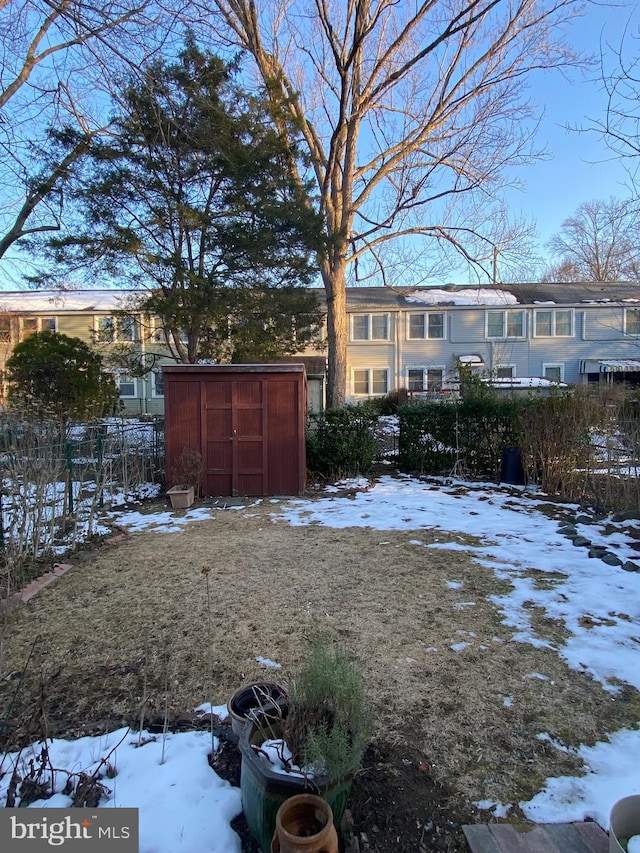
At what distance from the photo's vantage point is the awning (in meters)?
19.5

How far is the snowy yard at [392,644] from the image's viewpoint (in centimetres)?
193

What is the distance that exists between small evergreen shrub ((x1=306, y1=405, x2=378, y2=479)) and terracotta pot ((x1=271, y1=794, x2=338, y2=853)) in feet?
25.0

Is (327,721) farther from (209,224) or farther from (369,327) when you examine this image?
(369,327)

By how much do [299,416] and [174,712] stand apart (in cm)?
583

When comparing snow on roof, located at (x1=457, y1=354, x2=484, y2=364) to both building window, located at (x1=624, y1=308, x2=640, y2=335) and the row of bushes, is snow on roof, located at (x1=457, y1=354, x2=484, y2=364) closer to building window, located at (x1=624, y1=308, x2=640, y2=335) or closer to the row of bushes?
building window, located at (x1=624, y1=308, x2=640, y2=335)

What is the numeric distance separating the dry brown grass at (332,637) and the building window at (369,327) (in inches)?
668

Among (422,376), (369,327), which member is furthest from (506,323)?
(369,327)

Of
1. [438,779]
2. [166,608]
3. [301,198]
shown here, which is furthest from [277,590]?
[301,198]

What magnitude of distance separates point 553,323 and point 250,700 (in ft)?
72.2

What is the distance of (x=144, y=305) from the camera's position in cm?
944

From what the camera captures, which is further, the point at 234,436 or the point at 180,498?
the point at 234,436

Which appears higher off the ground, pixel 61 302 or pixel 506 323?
pixel 61 302

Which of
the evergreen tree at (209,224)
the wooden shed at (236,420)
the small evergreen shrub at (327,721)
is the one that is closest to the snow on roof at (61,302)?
the evergreen tree at (209,224)

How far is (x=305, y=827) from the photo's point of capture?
4.79 ft
